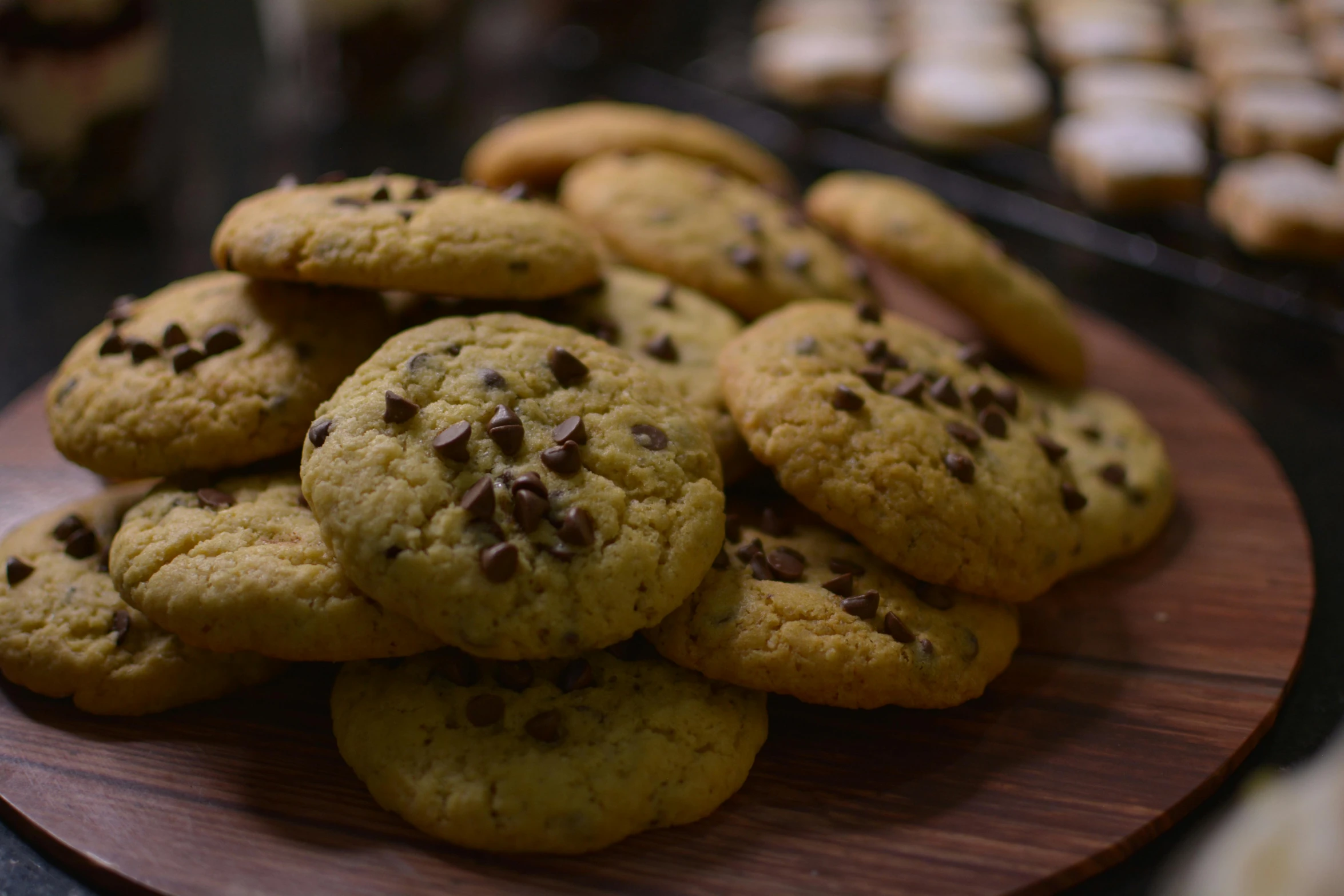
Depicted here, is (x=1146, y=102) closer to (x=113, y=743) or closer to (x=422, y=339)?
(x=422, y=339)

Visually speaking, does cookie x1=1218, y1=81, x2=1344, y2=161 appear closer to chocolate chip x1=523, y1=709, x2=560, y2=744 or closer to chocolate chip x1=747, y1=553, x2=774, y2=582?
chocolate chip x1=747, y1=553, x2=774, y2=582

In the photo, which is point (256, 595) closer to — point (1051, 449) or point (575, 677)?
point (575, 677)

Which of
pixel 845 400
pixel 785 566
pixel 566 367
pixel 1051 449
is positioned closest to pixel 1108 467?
pixel 1051 449

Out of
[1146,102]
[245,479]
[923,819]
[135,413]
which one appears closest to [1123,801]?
[923,819]

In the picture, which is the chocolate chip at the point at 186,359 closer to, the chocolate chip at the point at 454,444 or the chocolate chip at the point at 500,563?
the chocolate chip at the point at 454,444

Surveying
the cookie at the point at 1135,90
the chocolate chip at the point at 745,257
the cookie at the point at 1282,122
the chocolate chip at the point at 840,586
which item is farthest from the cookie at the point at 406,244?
the cookie at the point at 1282,122
